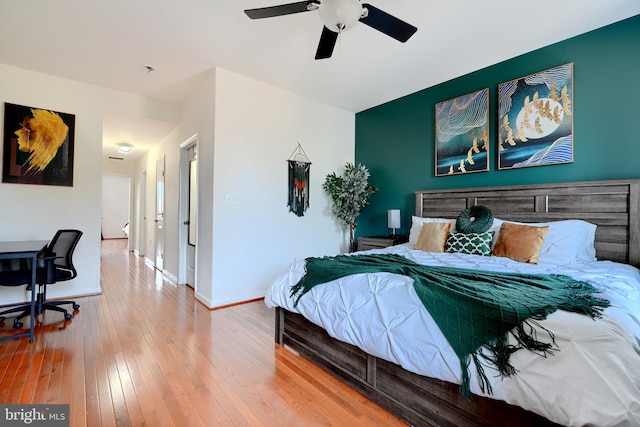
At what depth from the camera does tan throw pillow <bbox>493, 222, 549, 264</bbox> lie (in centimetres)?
237

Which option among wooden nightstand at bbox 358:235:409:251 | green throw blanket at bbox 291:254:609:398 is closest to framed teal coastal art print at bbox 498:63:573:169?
wooden nightstand at bbox 358:235:409:251

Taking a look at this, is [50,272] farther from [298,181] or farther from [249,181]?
[298,181]

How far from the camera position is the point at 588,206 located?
259 cm

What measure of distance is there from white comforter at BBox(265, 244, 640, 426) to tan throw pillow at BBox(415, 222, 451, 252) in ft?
2.29

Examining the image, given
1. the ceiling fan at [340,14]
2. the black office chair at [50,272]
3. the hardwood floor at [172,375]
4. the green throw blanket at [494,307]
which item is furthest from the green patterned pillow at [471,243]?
the black office chair at [50,272]

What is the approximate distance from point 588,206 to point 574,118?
86 cm

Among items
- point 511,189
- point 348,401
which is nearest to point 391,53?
point 511,189

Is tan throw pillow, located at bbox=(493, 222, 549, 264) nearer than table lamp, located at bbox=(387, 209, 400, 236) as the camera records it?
Yes

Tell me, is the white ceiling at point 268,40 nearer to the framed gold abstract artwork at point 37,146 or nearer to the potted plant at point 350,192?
the framed gold abstract artwork at point 37,146

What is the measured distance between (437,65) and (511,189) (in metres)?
1.61

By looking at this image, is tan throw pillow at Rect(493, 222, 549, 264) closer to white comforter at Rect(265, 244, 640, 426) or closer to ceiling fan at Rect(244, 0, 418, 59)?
white comforter at Rect(265, 244, 640, 426)

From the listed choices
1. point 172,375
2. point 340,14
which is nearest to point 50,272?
point 172,375

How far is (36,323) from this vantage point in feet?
9.30

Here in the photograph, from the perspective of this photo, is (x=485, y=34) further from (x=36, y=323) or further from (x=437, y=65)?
(x=36, y=323)
